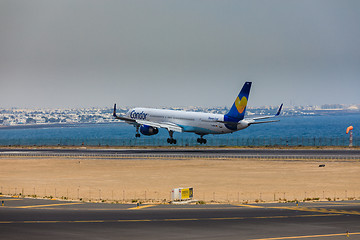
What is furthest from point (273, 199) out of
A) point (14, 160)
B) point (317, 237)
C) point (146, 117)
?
point (146, 117)

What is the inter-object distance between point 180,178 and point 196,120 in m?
43.2

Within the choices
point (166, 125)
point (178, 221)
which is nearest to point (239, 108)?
point (166, 125)

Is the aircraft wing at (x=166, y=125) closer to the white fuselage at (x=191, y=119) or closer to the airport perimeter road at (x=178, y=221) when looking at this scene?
the white fuselage at (x=191, y=119)

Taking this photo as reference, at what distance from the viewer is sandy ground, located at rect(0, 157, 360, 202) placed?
68500mm

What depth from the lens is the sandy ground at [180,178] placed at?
225 feet

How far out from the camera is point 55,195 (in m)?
67.7

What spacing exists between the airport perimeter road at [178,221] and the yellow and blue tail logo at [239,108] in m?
67.5

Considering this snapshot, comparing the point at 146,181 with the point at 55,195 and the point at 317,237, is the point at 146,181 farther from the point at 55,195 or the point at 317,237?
the point at 317,237

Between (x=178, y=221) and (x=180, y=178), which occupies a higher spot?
(x=180, y=178)

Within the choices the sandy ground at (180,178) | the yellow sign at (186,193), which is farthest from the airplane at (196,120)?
the yellow sign at (186,193)

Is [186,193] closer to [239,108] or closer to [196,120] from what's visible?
[239,108]

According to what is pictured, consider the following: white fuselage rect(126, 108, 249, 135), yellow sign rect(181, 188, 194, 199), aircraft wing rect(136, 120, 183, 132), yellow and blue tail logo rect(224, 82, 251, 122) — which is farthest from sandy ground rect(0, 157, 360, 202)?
aircraft wing rect(136, 120, 183, 132)

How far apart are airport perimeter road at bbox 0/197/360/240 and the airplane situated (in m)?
67.5

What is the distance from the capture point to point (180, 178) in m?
86.9
